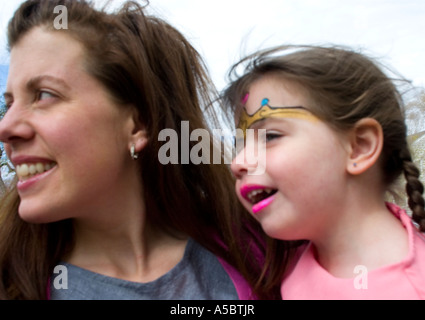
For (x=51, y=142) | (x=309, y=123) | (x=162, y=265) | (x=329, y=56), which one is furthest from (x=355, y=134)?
(x=51, y=142)

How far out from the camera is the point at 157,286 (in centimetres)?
173

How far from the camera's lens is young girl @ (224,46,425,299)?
1514mm

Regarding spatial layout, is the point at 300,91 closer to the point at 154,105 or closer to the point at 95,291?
the point at 154,105

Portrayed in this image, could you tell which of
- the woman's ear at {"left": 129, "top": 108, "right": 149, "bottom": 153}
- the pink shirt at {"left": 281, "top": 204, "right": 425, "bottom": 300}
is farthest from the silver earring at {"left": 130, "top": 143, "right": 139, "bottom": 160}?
the pink shirt at {"left": 281, "top": 204, "right": 425, "bottom": 300}

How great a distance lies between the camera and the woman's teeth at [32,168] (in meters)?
1.59

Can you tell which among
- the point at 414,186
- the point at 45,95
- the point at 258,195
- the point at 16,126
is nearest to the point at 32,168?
the point at 16,126

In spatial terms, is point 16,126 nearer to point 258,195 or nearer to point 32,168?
point 32,168

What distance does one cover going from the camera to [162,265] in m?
1.85

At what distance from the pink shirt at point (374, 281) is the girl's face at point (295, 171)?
0.19 m

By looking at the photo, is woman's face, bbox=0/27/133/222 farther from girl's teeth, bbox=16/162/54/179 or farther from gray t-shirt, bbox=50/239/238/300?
gray t-shirt, bbox=50/239/238/300

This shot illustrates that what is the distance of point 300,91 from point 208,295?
0.96 m

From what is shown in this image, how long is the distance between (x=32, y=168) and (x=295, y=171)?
3.41 ft

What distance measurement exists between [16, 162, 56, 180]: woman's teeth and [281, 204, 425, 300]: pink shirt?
3.71 ft

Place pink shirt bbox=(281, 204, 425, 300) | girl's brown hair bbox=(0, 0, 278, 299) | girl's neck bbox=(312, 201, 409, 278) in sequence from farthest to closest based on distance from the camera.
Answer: girl's brown hair bbox=(0, 0, 278, 299)
girl's neck bbox=(312, 201, 409, 278)
pink shirt bbox=(281, 204, 425, 300)
